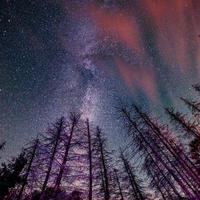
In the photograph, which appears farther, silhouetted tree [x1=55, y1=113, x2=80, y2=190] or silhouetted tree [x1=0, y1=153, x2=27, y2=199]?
silhouetted tree [x1=0, y1=153, x2=27, y2=199]

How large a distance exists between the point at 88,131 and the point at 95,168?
4.06m

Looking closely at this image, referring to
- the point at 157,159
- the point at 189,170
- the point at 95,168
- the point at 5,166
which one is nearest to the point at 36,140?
the point at 5,166

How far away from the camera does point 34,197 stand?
20.5 meters

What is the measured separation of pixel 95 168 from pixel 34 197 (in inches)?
288

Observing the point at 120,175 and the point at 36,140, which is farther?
the point at 120,175

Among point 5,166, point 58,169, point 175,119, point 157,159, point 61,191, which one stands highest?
point 175,119

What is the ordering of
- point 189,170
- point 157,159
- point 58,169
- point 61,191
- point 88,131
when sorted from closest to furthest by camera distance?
point 61,191 < point 58,169 < point 189,170 < point 157,159 < point 88,131

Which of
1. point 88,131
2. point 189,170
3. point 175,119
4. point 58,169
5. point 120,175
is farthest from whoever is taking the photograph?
point 120,175

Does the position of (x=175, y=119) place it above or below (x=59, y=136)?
above

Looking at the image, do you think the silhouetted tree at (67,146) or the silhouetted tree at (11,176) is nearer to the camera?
the silhouetted tree at (67,146)

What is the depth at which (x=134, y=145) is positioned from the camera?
67.8ft

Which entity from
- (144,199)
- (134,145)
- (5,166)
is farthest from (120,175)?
(5,166)

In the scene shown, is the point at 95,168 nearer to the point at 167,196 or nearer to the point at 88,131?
the point at 88,131

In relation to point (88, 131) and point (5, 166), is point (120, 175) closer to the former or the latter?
point (88, 131)
